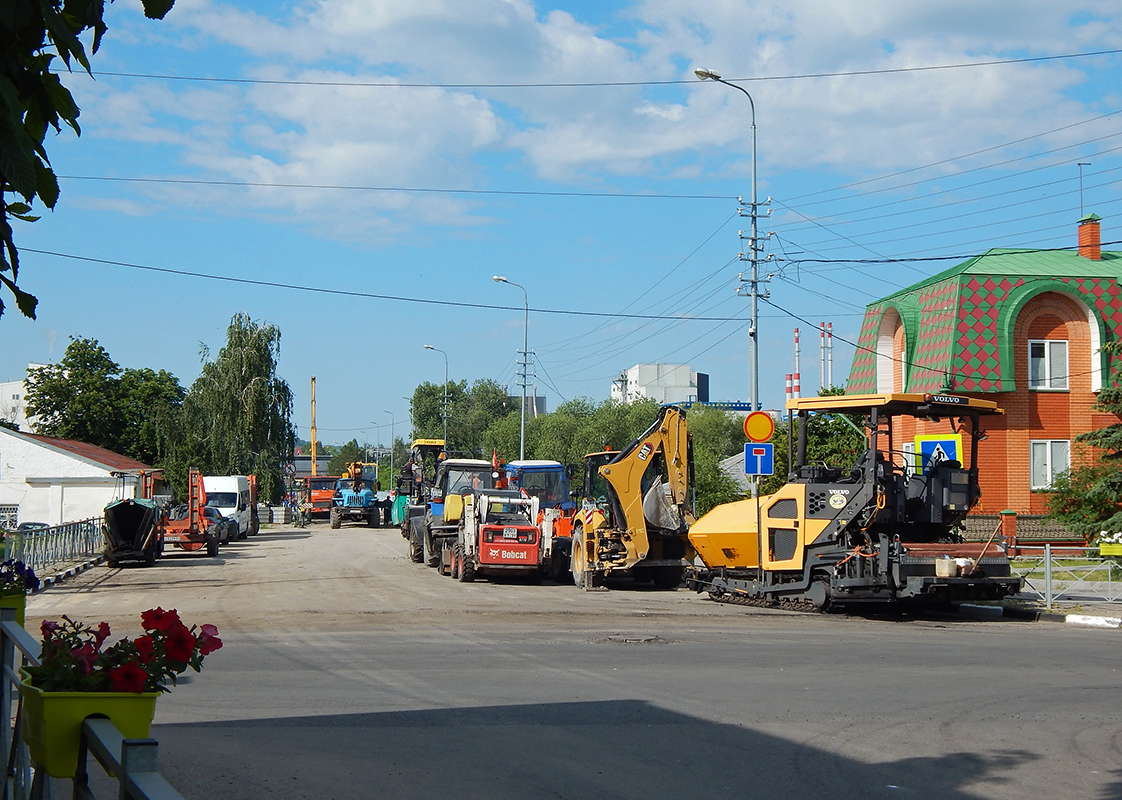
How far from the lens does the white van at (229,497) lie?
45688 millimetres

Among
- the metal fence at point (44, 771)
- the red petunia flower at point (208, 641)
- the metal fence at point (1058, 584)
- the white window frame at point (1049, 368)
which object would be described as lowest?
the metal fence at point (1058, 584)

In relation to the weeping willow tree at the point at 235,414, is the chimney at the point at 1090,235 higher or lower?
higher

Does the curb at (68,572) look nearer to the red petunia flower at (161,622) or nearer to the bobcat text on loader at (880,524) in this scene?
the bobcat text on loader at (880,524)

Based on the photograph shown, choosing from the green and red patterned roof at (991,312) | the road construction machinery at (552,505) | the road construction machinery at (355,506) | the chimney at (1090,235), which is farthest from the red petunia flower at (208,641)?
the road construction machinery at (355,506)

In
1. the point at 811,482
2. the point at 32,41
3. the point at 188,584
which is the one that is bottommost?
the point at 188,584

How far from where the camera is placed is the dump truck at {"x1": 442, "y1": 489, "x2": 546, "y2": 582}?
77.6 feet

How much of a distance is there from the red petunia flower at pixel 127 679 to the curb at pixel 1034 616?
16.2 meters

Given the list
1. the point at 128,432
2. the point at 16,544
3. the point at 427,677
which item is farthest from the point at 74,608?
the point at 128,432

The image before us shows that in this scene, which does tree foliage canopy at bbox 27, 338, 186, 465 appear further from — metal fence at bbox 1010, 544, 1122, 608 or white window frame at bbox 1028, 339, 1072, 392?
metal fence at bbox 1010, 544, 1122, 608

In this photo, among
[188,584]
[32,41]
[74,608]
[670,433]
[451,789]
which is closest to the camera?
[32,41]

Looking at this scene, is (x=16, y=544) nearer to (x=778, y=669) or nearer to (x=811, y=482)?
(x=811, y=482)

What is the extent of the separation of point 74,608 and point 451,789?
13967mm

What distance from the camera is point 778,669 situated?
11727 millimetres

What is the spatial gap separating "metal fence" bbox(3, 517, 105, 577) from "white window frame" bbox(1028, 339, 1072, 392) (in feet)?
88.9
